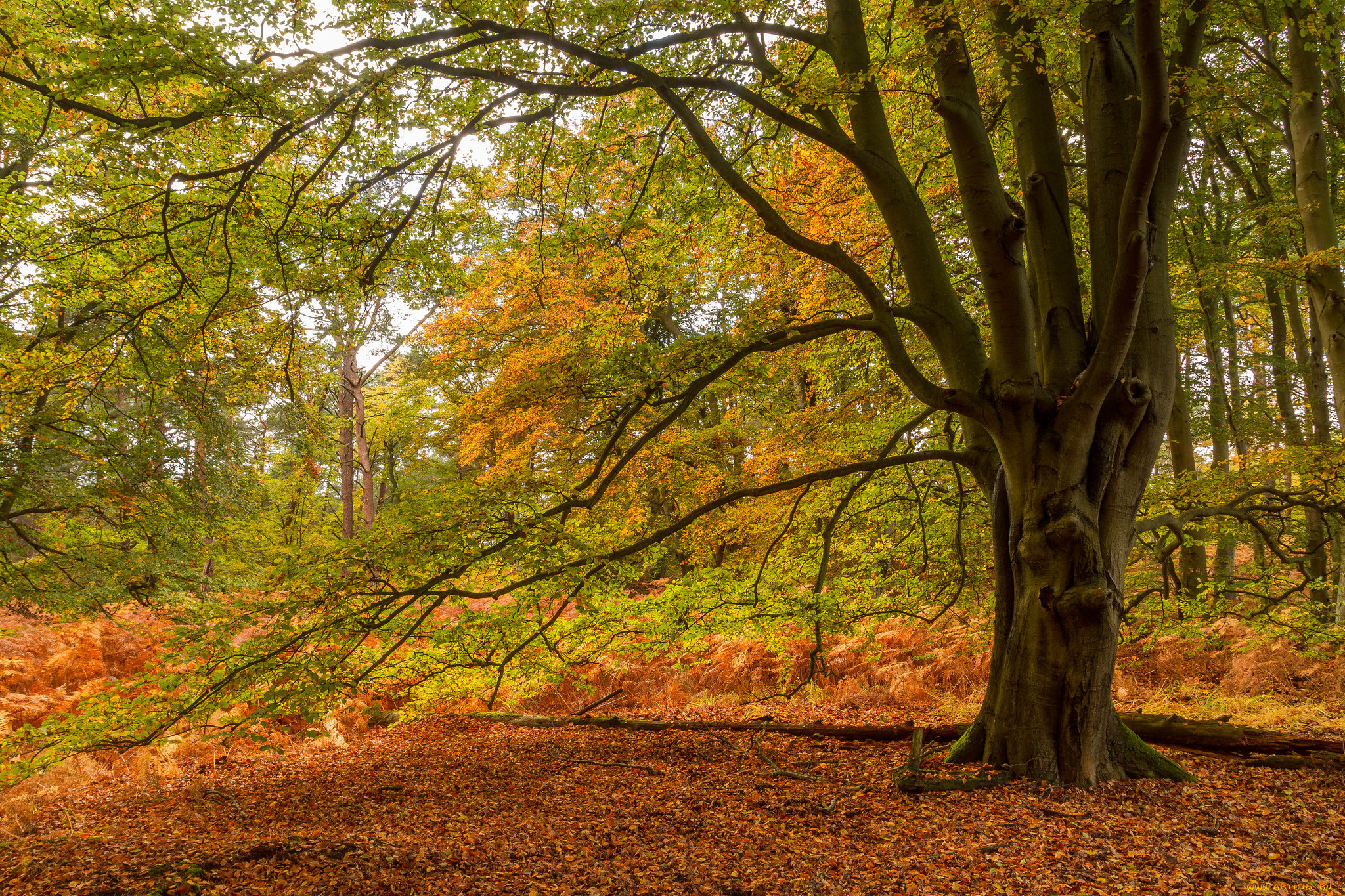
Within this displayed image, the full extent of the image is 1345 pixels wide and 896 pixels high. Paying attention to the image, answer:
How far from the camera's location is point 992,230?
4.27 m

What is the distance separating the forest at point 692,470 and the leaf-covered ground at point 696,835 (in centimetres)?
4

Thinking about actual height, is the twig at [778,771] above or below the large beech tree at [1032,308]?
below

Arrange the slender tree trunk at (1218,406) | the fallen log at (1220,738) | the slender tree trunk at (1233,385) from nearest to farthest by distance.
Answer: the fallen log at (1220,738), the slender tree trunk at (1218,406), the slender tree trunk at (1233,385)

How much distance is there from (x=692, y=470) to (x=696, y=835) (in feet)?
16.1

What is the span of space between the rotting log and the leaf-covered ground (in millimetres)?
226

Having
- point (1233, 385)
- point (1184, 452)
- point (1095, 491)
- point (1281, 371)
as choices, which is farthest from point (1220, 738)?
point (1233, 385)

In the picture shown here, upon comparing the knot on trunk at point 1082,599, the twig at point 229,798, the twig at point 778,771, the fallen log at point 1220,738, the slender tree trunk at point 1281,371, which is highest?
the slender tree trunk at point 1281,371

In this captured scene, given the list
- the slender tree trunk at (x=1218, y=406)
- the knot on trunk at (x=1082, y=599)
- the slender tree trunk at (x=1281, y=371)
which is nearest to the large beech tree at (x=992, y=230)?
the knot on trunk at (x=1082, y=599)

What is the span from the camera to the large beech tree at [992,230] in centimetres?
388

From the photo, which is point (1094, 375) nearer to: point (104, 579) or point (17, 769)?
point (17, 769)

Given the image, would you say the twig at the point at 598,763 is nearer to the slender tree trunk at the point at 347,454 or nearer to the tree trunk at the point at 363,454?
the slender tree trunk at the point at 347,454

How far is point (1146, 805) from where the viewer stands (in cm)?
371

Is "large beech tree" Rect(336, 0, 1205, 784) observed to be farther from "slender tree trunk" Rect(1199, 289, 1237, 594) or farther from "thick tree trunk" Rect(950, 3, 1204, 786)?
"slender tree trunk" Rect(1199, 289, 1237, 594)

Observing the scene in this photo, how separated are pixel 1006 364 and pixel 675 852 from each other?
11.2ft
